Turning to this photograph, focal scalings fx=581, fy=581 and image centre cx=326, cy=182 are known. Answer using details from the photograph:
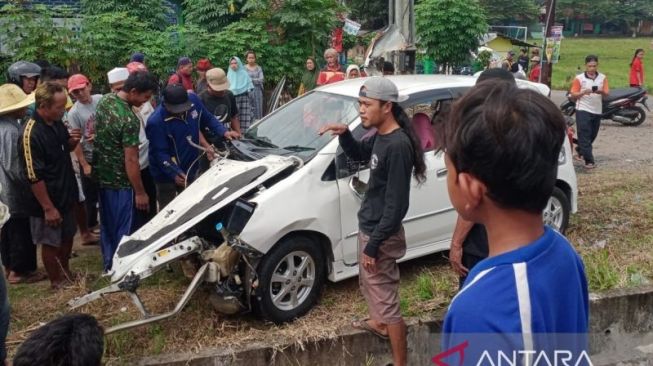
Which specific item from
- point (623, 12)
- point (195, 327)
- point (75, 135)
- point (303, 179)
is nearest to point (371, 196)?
point (303, 179)

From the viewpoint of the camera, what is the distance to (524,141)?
1.27m

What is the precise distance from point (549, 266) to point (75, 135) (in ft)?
14.6

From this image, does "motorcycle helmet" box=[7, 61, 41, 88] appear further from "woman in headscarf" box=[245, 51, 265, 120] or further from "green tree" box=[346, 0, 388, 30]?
"green tree" box=[346, 0, 388, 30]

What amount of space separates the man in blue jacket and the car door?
135 cm

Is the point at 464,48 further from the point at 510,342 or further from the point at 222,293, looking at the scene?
the point at 510,342

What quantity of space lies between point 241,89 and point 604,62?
4151 cm

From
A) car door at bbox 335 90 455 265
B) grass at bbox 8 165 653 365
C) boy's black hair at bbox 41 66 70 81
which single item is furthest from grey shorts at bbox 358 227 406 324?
boy's black hair at bbox 41 66 70 81

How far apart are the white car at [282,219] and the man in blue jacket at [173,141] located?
465mm

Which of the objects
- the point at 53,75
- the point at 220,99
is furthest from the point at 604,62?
the point at 53,75

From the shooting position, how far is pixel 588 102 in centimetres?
904

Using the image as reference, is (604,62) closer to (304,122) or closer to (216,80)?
(216,80)

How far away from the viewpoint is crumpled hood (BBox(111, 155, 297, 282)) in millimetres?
3768

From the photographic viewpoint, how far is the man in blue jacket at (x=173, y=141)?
15.7ft

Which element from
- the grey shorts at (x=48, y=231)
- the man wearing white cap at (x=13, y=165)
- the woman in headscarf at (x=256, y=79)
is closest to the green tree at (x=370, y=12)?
the woman in headscarf at (x=256, y=79)
